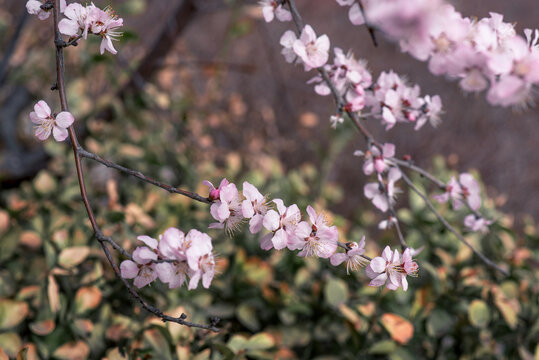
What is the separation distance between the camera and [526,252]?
1.17 m

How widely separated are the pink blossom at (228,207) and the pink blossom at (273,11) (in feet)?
0.91

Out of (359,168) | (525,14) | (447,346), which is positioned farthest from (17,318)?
(525,14)

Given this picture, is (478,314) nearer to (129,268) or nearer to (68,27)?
(129,268)

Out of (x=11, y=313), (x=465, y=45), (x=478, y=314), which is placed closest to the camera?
(x=465, y=45)

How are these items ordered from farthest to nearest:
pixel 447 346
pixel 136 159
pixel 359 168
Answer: pixel 359 168, pixel 136 159, pixel 447 346

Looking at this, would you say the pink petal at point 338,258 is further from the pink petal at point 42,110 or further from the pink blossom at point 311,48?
the pink petal at point 42,110

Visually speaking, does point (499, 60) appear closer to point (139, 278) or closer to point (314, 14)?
point (139, 278)

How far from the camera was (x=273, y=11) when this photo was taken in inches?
27.7

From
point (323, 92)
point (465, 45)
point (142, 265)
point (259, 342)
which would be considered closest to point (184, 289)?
point (259, 342)

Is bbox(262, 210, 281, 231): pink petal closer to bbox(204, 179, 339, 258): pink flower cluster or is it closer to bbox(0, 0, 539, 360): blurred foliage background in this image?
bbox(204, 179, 339, 258): pink flower cluster

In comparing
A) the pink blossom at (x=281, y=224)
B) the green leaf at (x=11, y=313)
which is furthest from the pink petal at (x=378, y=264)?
the green leaf at (x=11, y=313)

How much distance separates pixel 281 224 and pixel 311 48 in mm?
262

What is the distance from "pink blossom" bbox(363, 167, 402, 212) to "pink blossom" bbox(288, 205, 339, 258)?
0.59 ft

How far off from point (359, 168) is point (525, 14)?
5.36 ft
